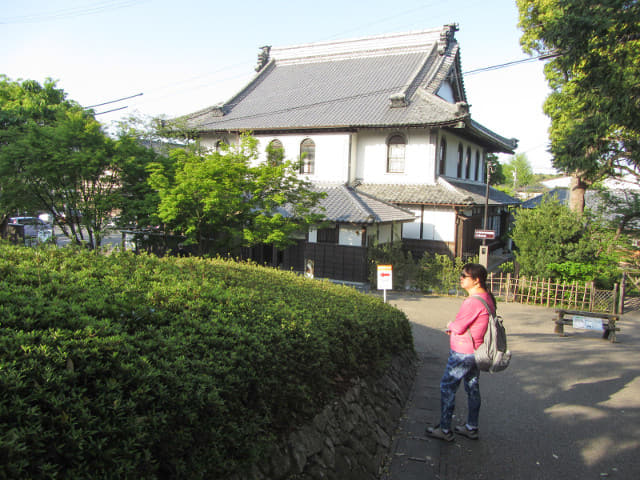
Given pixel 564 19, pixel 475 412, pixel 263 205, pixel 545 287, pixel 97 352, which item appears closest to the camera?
pixel 97 352

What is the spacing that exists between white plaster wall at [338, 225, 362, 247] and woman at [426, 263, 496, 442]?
1455 centimetres

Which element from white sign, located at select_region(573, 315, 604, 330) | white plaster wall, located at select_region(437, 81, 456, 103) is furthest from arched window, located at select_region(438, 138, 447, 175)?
white sign, located at select_region(573, 315, 604, 330)

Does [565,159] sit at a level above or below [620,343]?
above

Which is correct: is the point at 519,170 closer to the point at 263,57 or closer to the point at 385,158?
the point at 263,57

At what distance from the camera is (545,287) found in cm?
1755

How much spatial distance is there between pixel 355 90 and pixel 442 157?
732 cm

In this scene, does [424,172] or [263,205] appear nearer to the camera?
[263,205]

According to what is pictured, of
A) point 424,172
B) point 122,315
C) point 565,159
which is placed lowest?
point 122,315

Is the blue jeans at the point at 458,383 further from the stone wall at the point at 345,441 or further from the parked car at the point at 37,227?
the parked car at the point at 37,227

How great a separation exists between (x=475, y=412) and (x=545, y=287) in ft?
46.5

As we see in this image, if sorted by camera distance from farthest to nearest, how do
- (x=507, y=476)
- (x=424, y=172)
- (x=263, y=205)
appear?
1. (x=424, y=172)
2. (x=263, y=205)
3. (x=507, y=476)

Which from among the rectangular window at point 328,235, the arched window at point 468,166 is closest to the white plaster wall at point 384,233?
the rectangular window at point 328,235

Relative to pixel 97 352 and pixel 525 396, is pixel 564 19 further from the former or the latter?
pixel 97 352

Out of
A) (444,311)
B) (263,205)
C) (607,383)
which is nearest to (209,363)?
(607,383)
